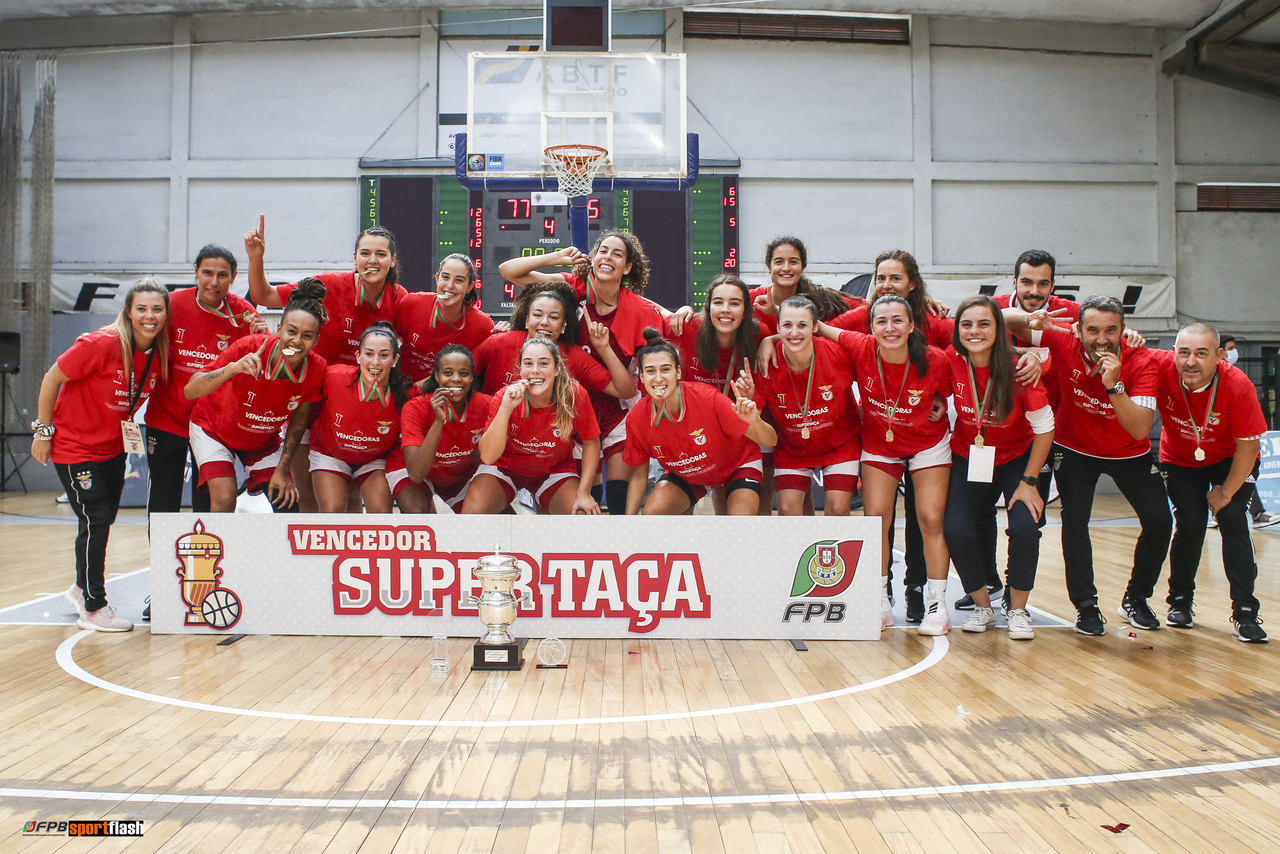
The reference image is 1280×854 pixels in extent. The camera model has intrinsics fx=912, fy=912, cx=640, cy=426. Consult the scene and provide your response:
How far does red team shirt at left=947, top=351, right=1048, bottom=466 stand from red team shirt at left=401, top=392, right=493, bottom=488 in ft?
7.80

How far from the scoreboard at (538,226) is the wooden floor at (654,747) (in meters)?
7.27

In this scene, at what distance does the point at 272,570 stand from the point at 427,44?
459 inches

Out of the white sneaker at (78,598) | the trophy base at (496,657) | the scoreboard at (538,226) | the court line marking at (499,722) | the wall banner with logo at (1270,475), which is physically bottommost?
the court line marking at (499,722)

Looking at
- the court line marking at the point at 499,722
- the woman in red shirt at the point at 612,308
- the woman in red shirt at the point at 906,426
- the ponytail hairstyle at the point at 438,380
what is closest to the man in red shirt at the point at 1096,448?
the woman in red shirt at the point at 906,426

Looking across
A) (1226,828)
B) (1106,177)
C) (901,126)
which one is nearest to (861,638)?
(1226,828)

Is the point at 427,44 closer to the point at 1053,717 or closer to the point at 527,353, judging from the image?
the point at 527,353

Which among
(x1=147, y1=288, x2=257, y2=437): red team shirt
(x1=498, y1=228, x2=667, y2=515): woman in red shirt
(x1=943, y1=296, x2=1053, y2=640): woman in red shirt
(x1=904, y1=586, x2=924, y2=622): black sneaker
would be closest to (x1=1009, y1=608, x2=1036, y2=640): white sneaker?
(x1=943, y1=296, x2=1053, y2=640): woman in red shirt

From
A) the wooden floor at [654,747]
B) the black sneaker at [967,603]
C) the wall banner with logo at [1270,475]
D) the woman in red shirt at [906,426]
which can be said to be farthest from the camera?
the wall banner with logo at [1270,475]

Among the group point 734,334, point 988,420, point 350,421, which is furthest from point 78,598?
point 988,420

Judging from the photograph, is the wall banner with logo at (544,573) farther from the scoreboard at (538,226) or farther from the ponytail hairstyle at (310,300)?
the scoreboard at (538,226)

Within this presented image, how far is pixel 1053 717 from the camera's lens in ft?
10.5

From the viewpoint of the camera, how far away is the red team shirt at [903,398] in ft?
14.8

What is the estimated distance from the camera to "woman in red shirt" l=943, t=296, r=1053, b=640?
4.37 meters

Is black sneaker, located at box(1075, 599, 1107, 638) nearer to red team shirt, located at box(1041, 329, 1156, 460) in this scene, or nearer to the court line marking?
red team shirt, located at box(1041, 329, 1156, 460)
